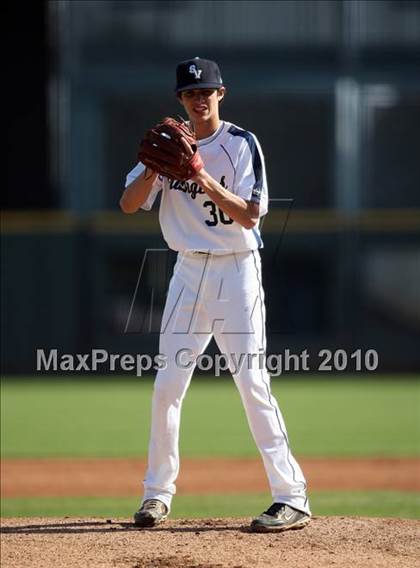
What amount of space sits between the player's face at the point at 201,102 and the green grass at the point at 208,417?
4.01m

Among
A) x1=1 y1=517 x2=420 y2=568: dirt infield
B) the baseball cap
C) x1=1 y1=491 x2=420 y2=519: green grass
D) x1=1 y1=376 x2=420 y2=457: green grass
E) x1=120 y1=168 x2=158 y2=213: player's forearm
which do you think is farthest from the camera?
x1=1 y1=376 x2=420 y2=457: green grass

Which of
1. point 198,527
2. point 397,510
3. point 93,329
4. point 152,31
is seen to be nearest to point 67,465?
point 397,510

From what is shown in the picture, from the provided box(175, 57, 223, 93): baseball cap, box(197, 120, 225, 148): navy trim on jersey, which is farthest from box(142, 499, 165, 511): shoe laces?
box(175, 57, 223, 93): baseball cap

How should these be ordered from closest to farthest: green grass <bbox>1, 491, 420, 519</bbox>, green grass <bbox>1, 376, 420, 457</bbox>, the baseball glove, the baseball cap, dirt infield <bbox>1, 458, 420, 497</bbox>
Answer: the baseball glove → the baseball cap → green grass <bbox>1, 491, 420, 519</bbox> → dirt infield <bbox>1, 458, 420, 497</bbox> → green grass <bbox>1, 376, 420, 457</bbox>

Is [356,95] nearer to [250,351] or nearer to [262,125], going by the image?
[262,125]

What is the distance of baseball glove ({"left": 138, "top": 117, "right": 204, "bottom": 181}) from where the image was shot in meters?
3.98

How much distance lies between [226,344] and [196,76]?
982 mm

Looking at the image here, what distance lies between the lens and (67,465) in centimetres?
733

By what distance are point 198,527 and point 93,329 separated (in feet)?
26.8

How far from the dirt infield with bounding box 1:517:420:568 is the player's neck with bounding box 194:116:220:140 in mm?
1479

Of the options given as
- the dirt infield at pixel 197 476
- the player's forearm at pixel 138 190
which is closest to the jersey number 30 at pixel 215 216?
the player's forearm at pixel 138 190

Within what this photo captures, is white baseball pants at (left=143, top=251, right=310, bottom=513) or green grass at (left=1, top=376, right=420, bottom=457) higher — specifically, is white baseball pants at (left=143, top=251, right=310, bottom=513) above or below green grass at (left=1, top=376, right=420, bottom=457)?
above

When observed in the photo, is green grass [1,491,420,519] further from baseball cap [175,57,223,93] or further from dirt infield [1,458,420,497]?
baseball cap [175,57,223,93]

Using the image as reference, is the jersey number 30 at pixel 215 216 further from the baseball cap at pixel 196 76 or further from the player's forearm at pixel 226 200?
the baseball cap at pixel 196 76
